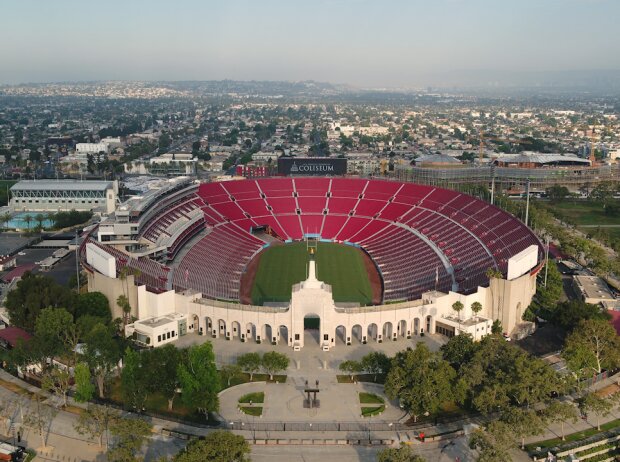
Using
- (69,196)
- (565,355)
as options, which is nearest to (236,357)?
(565,355)

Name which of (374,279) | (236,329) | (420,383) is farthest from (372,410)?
(374,279)

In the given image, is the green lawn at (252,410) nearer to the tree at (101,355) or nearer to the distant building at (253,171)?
the tree at (101,355)

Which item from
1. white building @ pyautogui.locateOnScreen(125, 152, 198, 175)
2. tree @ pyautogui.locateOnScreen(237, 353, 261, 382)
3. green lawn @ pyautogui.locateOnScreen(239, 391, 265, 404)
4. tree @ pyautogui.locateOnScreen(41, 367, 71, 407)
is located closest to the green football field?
tree @ pyautogui.locateOnScreen(237, 353, 261, 382)

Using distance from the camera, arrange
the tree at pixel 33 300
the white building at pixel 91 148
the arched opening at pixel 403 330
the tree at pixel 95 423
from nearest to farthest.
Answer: the tree at pixel 95 423 < the tree at pixel 33 300 < the arched opening at pixel 403 330 < the white building at pixel 91 148

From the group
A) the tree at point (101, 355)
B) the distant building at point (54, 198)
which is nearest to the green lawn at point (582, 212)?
the distant building at point (54, 198)

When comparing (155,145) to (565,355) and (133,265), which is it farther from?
(565,355)

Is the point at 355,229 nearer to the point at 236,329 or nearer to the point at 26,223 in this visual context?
the point at 236,329
